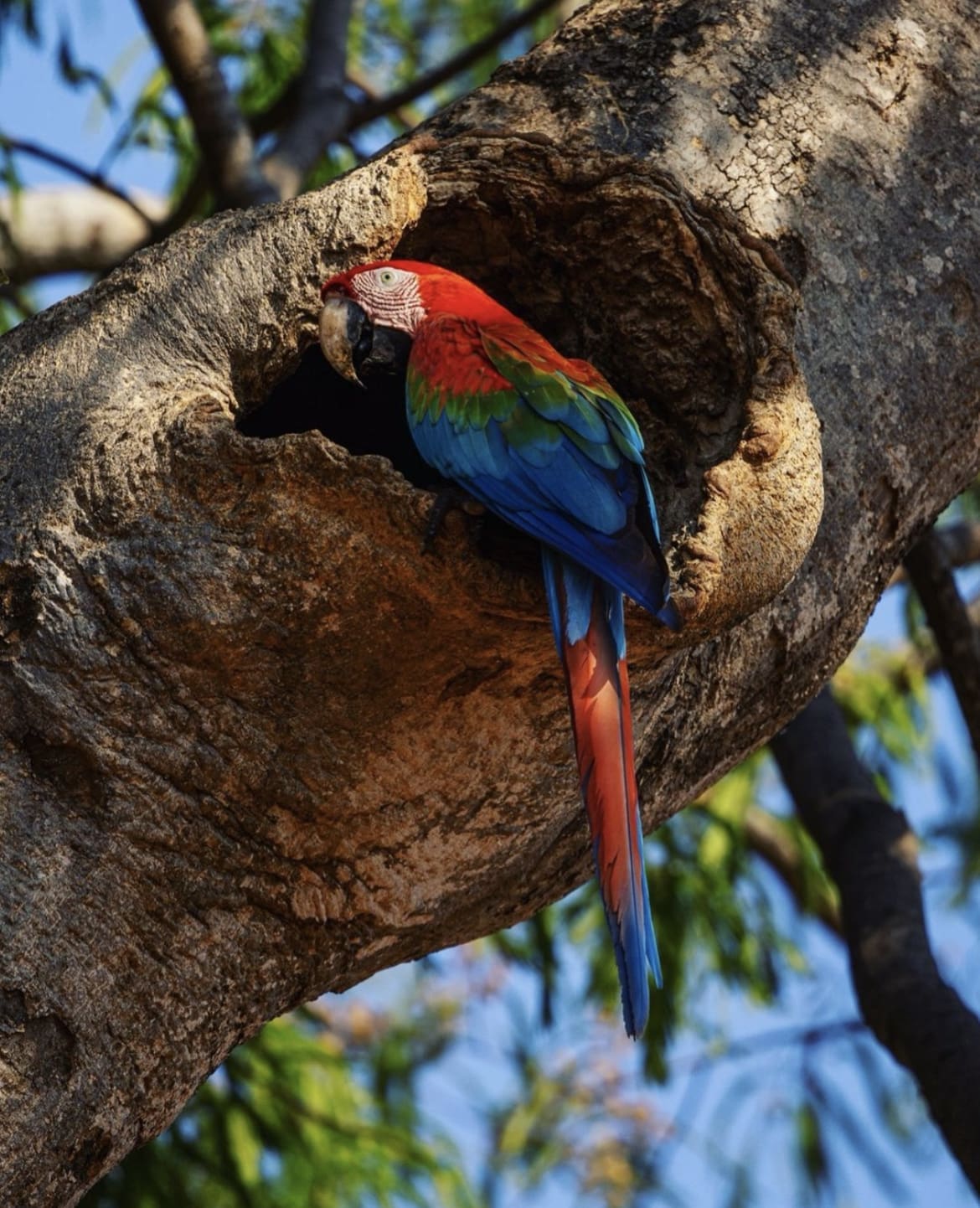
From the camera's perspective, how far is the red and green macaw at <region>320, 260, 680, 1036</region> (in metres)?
1.75

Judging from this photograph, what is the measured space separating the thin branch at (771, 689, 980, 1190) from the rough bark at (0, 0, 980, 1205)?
2.90ft

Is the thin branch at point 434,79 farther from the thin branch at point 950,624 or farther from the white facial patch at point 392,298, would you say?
the white facial patch at point 392,298

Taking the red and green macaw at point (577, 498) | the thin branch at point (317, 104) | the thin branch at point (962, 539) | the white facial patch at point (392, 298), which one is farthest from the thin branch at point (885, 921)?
the thin branch at point (317, 104)

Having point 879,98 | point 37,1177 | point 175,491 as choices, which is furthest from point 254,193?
point 37,1177

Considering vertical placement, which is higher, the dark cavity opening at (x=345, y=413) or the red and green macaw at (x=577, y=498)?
the dark cavity opening at (x=345, y=413)

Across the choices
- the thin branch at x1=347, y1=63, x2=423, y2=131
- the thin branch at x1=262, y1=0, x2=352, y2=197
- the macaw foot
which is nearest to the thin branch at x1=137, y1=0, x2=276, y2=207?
the thin branch at x1=262, y1=0, x2=352, y2=197

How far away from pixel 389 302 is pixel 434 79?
6.70 feet

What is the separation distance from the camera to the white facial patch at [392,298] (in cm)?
225

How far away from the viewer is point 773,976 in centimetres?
406

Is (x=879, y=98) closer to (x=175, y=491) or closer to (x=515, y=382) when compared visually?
(x=515, y=382)

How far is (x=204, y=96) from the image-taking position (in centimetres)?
369

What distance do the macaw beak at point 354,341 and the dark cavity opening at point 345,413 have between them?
0.10m

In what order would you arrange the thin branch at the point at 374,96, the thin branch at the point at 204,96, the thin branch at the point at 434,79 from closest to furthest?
1. the thin branch at the point at 204,96
2. the thin branch at the point at 434,79
3. the thin branch at the point at 374,96

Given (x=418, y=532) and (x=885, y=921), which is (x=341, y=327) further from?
(x=885, y=921)
